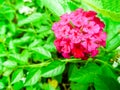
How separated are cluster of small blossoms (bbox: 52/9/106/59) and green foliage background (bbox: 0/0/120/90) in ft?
0.15

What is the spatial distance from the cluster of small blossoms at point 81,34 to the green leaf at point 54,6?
0.73 feet

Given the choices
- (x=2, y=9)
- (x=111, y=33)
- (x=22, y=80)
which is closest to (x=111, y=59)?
(x=111, y=33)

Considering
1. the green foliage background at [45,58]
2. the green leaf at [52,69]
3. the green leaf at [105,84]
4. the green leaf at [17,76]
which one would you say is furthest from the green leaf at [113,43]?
the green leaf at [17,76]

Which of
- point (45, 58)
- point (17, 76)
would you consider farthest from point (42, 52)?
point (17, 76)

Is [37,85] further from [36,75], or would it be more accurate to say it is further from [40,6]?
[40,6]

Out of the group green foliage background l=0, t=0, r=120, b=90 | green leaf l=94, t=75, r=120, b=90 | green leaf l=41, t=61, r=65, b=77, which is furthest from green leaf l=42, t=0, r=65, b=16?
green leaf l=94, t=75, r=120, b=90

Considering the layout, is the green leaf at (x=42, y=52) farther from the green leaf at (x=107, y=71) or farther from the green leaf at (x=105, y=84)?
the green leaf at (x=105, y=84)

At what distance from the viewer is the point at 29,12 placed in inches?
71.2

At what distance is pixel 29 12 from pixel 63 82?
498 millimetres

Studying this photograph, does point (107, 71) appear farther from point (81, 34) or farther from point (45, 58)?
point (45, 58)

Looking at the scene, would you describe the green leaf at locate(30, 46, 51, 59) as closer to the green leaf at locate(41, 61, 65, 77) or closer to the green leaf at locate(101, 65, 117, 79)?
the green leaf at locate(41, 61, 65, 77)

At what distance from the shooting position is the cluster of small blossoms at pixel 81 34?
3.72 feet

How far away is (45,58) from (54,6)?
24 cm

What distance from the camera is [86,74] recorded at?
1160mm
